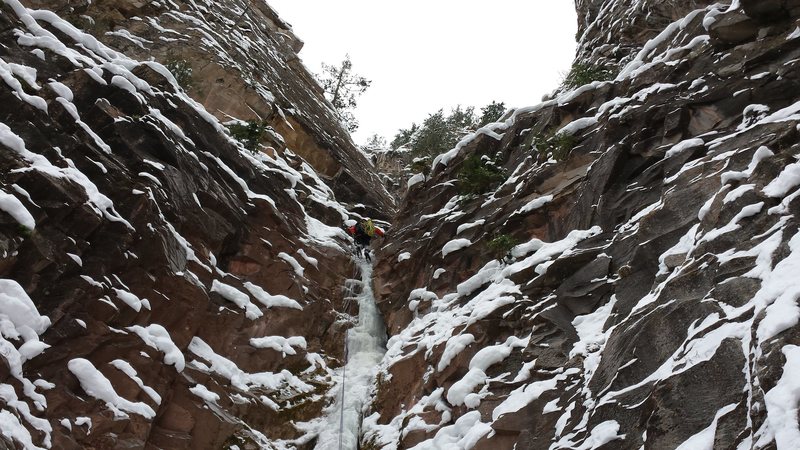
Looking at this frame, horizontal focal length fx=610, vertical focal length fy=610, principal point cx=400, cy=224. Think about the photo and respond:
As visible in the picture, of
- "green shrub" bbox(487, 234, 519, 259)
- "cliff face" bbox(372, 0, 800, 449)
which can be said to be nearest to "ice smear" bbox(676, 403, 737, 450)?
"cliff face" bbox(372, 0, 800, 449)

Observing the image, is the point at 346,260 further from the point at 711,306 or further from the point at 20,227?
the point at 711,306

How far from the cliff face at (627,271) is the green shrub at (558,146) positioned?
4cm

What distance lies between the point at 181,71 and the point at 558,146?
38.5 feet

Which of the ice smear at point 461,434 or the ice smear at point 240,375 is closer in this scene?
the ice smear at point 461,434

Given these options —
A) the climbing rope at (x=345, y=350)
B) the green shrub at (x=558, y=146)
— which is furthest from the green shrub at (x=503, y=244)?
the climbing rope at (x=345, y=350)

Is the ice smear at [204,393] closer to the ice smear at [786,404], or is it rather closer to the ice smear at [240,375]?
the ice smear at [240,375]

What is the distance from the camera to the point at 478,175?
52.4 ft

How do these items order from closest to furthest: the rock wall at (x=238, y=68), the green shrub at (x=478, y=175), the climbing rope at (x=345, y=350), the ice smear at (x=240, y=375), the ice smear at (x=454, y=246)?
1. the climbing rope at (x=345, y=350)
2. the ice smear at (x=240, y=375)
3. the ice smear at (x=454, y=246)
4. the green shrub at (x=478, y=175)
5. the rock wall at (x=238, y=68)

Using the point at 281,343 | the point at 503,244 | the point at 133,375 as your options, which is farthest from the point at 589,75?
the point at 133,375

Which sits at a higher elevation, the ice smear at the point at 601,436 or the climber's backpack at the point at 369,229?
the climber's backpack at the point at 369,229

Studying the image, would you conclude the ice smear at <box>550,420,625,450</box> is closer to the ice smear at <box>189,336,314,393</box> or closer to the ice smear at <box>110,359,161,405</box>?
the ice smear at <box>110,359,161,405</box>

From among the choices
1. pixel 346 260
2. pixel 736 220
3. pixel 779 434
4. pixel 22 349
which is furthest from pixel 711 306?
pixel 346 260

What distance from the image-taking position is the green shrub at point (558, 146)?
1359 cm

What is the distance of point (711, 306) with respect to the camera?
22.1 ft
